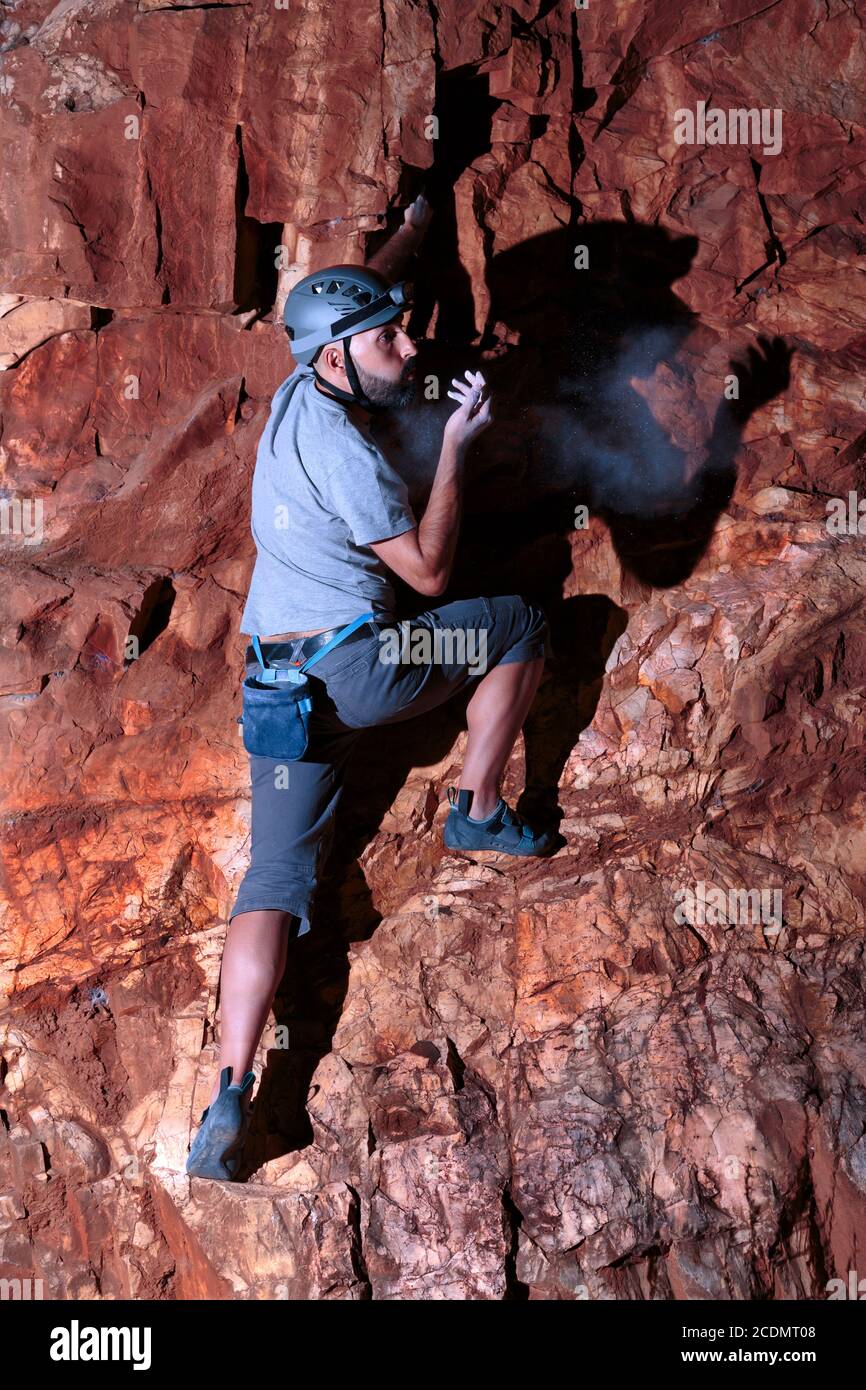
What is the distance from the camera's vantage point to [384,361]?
3.65 metres

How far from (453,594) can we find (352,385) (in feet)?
2.89

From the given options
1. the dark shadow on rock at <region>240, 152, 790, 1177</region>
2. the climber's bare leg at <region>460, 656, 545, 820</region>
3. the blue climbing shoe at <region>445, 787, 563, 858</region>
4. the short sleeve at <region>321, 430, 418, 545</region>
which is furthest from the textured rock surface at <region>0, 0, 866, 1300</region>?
the short sleeve at <region>321, 430, 418, 545</region>

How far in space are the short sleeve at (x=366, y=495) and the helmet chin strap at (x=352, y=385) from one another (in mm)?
204

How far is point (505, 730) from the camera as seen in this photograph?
12.8 ft

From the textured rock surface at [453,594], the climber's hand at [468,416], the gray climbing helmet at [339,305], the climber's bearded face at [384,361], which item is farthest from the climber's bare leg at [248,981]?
the gray climbing helmet at [339,305]

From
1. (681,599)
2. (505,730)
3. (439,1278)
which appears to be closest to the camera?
(439,1278)

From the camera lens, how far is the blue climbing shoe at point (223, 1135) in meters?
3.39

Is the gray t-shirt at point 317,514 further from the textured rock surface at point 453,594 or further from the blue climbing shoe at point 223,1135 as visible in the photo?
the blue climbing shoe at point 223,1135

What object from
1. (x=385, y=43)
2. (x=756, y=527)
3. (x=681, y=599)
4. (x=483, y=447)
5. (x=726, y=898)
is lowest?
(x=726, y=898)

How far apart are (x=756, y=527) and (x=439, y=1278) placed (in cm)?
272

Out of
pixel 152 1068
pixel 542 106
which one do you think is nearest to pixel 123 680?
pixel 152 1068

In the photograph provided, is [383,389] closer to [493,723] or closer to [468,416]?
[468,416]

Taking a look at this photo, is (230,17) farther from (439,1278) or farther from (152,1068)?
(439,1278)

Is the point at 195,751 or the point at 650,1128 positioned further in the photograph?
the point at 195,751
